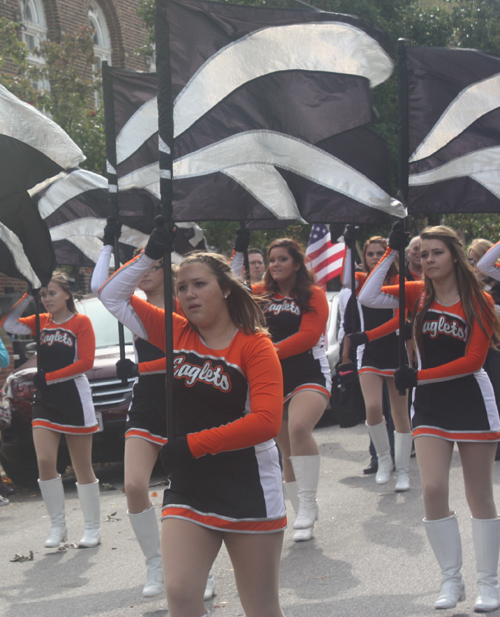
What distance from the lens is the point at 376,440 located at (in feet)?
25.6

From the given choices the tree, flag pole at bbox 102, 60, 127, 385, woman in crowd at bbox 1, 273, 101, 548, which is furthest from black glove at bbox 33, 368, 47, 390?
the tree

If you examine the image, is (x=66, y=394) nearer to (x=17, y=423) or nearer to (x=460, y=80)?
(x=17, y=423)

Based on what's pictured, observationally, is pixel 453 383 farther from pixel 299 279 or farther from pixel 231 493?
pixel 299 279

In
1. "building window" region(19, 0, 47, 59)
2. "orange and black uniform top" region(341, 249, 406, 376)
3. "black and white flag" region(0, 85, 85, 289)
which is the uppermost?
"building window" region(19, 0, 47, 59)

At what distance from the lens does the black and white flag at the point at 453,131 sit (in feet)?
18.5

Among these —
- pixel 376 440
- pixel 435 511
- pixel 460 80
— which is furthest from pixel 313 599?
pixel 460 80

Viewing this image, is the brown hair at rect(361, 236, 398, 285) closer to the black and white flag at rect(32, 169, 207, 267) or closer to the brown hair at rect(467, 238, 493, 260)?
the brown hair at rect(467, 238, 493, 260)

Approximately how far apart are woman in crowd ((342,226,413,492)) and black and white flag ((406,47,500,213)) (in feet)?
5.19

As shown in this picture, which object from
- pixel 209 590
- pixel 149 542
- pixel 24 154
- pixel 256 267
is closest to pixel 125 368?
pixel 149 542

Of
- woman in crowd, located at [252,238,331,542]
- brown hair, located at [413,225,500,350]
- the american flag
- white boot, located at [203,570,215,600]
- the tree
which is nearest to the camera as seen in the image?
brown hair, located at [413,225,500,350]

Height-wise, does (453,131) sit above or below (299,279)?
above

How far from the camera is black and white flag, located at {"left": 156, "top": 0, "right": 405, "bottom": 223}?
492 centimetres

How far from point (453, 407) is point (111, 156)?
344 centimetres

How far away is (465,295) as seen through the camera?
14.8ft
